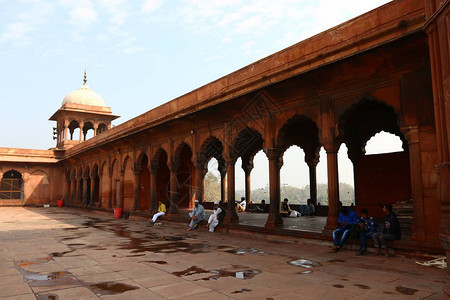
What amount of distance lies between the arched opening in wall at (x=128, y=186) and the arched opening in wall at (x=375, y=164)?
10504 mm

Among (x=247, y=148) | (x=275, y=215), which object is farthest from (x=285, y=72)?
(x=247, y=148)

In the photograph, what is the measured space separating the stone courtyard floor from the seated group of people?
239 mm

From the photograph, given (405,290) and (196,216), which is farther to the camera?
(196,216)

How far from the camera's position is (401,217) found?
9.12 meters

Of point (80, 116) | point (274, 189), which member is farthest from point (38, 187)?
point (274, 189)

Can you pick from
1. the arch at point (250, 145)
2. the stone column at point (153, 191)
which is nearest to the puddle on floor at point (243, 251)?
the arch at point (250, 145)

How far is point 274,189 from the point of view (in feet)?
30.6

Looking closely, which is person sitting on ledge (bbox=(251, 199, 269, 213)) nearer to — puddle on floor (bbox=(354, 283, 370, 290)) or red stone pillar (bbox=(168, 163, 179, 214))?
red stone pillar (bbox=(168, 163, 179, 214))

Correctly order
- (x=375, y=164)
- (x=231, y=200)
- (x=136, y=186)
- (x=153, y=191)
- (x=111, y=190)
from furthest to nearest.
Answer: (x=111, y=190) < (x=136, y=186) < (x=153, y=191) < (x=375, y=164) < (x=231, y=200)

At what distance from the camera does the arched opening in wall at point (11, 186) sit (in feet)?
92.1

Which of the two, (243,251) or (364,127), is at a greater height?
(364,127)

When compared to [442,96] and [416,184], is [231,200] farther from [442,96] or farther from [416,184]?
[442,96]

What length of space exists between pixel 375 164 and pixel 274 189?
4472mm

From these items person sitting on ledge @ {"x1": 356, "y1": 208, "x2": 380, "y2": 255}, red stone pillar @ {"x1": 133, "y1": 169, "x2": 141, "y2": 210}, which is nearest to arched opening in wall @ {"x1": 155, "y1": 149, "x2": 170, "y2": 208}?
red stone pillar @ {"x1": 133, "y1": 169, "x2": 141, "y2": 210}
